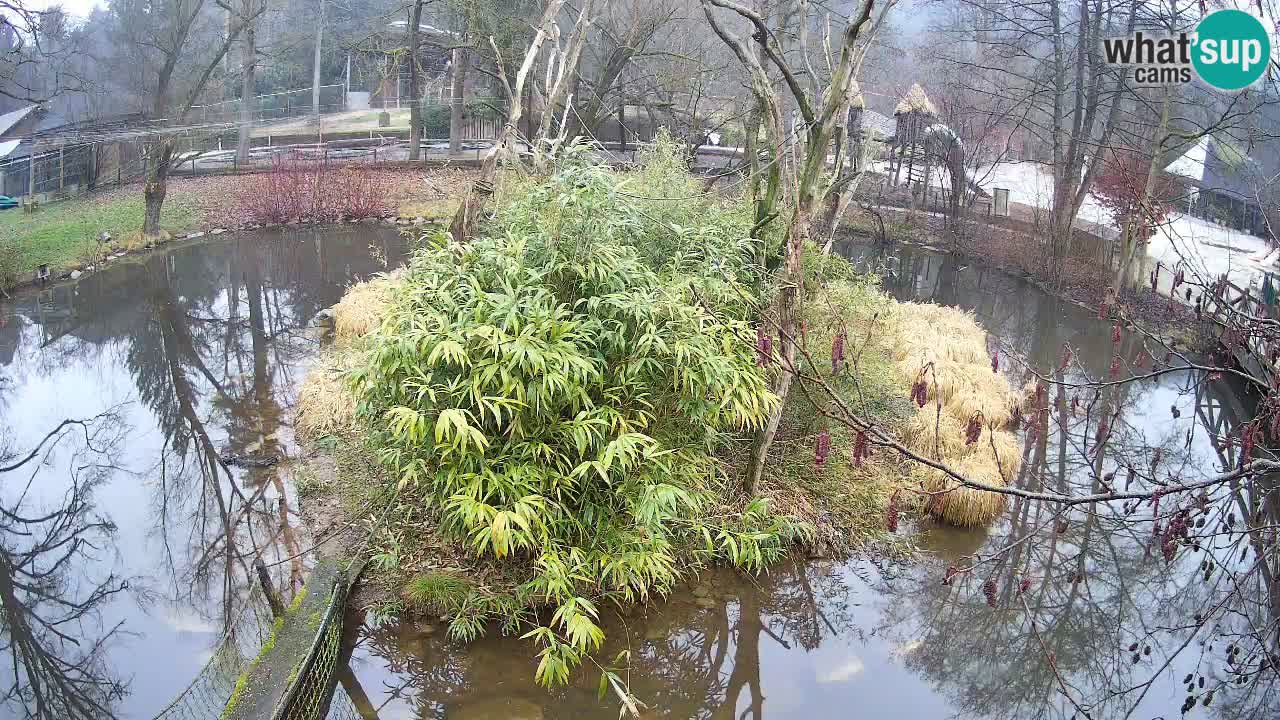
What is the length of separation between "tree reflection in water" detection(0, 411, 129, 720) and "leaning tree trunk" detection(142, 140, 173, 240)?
7109mm

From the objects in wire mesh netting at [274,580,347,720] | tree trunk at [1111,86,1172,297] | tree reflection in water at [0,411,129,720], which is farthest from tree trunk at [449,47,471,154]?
wire mesh netting at [274,580,347,720]

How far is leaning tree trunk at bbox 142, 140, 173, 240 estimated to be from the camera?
45.6 ft

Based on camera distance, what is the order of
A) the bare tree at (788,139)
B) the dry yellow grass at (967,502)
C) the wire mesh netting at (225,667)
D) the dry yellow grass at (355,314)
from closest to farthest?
the wire mesh netting at (225,667) < the bare tree at (788,139) < the dry yellow grass at (967,502) < the dry yellow grass at (355,314)

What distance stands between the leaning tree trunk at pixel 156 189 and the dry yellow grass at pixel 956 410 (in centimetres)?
1072

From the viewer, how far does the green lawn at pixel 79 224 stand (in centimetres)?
1289

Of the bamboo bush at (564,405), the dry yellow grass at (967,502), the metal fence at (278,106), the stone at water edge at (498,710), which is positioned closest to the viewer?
the stone at water edge at (498,710)

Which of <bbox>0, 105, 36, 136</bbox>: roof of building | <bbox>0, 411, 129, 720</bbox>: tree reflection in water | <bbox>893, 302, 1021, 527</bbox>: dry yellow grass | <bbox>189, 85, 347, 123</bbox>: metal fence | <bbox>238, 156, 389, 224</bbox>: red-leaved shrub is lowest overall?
<bbox>0, 411, 129, 720</bbox>: tree reflection in water

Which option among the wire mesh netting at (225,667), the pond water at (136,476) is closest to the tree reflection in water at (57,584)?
the pond water at (136,476)

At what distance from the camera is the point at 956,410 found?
807 centimetres

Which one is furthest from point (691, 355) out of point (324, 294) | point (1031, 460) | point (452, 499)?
point (324, 294)

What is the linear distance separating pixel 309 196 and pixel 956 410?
12.6 metres

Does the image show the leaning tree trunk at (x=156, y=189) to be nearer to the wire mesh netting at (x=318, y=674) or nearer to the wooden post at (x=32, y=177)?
the wooden post at (x=32, y=177)

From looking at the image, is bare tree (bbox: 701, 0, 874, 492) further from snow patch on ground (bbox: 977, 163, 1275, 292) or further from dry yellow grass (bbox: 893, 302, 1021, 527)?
snow patch on ground (bbox: 977, 163, 1275, 292)

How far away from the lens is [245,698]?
4.41 metres
